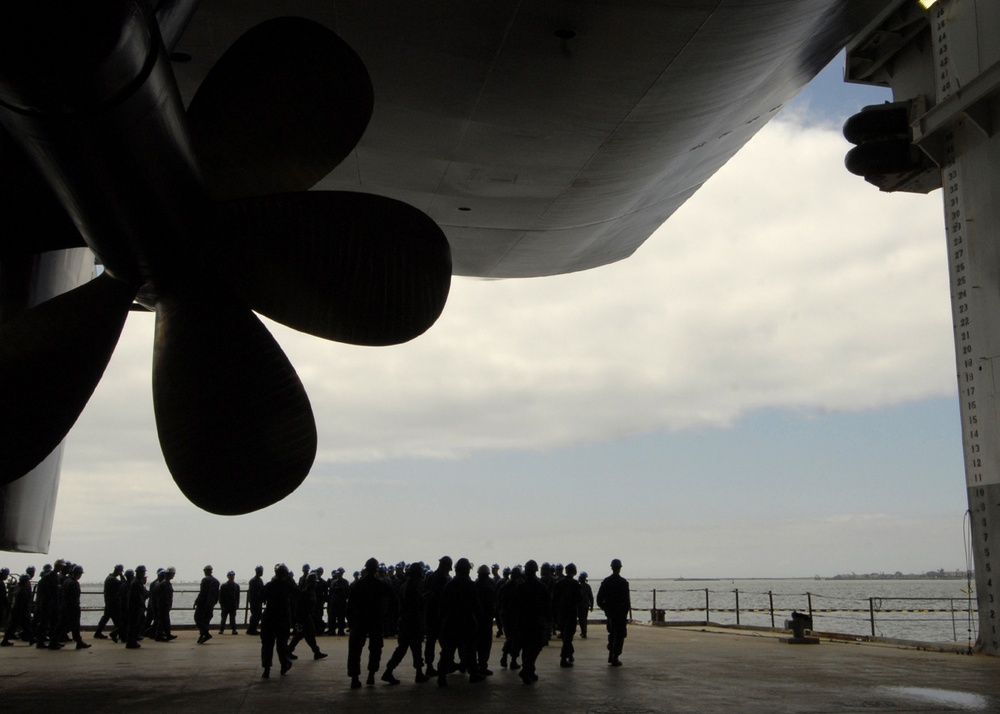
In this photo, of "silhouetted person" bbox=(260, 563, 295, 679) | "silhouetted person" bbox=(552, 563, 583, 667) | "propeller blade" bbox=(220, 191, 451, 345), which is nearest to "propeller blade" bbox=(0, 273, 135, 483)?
"propeller blade" bbox=(220, 191, 451, 345)

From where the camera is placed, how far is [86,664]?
10.9 metres

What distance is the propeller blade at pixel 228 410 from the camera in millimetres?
4984

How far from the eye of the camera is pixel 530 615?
9.02 m

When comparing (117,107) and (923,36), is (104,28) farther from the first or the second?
(923,36)

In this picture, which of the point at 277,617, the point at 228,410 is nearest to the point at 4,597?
the point at 277,617

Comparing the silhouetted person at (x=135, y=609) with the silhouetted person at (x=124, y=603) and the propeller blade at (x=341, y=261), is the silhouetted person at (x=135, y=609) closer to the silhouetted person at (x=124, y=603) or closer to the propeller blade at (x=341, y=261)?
the silhouetted person at (x=124, y=603)

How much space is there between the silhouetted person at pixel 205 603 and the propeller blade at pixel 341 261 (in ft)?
37.9

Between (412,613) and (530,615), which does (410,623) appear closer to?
(412,613)

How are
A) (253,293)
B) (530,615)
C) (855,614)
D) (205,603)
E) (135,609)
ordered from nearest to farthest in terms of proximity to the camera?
1. (253,293)
2. (530,615)
3. (135,609)
4. (205,603)
5. (855,614)

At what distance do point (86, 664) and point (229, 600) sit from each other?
5.61m

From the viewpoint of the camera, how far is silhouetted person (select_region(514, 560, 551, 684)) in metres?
8.82

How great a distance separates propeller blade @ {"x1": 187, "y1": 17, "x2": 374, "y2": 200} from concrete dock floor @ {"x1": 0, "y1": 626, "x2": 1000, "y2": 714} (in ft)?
14.3

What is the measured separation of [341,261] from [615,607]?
7.13 metres

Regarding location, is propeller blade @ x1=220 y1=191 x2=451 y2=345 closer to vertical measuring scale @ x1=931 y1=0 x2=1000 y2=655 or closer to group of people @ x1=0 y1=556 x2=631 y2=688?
group of people @ x1=0 y1=556 x2=631 y2=688
